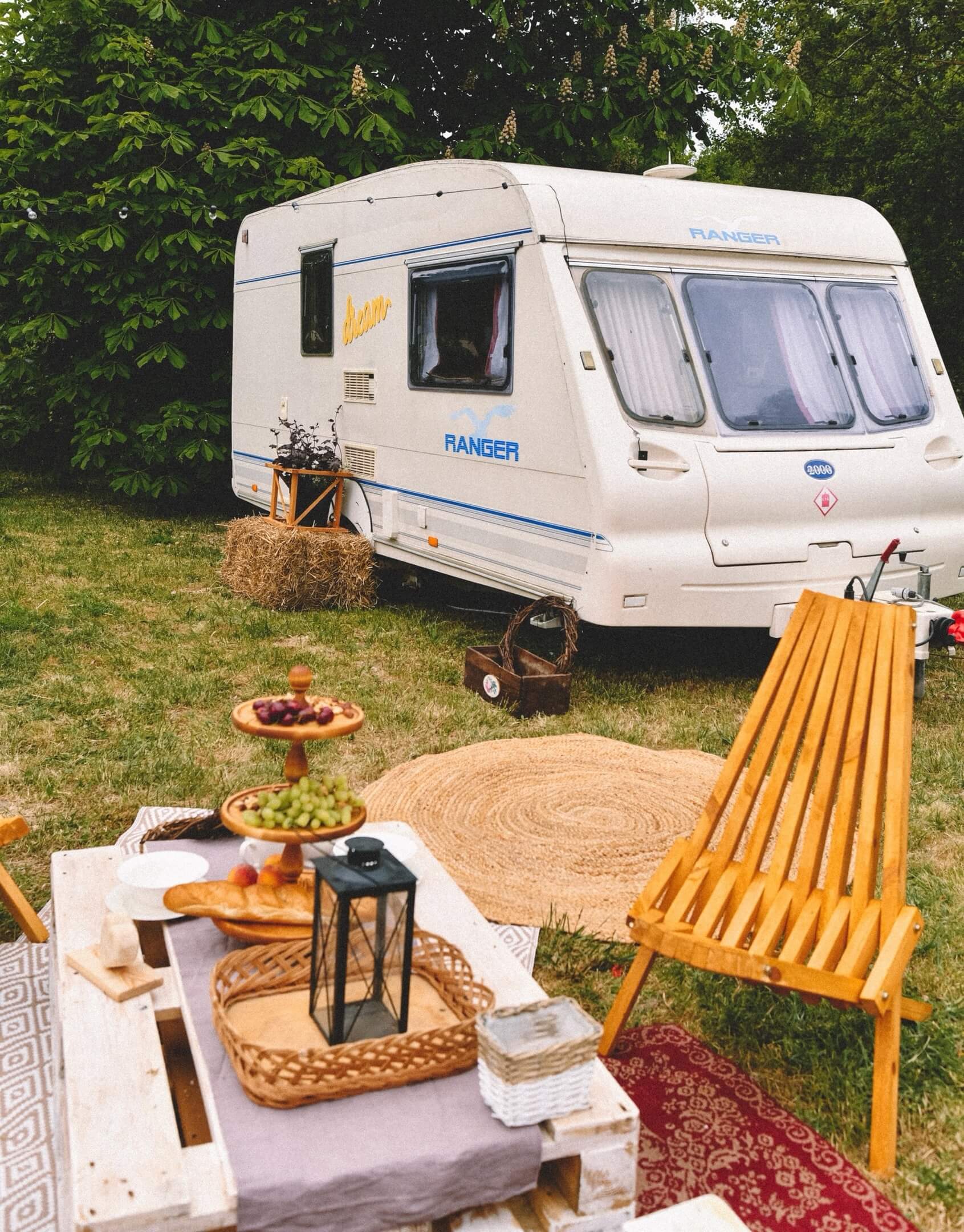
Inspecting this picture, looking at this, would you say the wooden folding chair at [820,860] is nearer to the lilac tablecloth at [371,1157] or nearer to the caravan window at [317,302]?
the lilac tablecloth at [371,1157]

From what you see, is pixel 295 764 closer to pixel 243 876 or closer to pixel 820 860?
pixel 243 876

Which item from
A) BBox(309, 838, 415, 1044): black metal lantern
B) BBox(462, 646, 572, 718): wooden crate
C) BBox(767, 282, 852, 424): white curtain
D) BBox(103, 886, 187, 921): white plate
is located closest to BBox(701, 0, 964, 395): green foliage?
BBox(767, 282, 852, 424): white curtain

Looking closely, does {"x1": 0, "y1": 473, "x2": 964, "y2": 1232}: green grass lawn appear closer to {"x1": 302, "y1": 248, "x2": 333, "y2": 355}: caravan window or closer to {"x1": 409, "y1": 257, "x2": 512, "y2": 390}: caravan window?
{"x1": 409, "y1": 257, "x2": 512, "y2": 390}: caravan window

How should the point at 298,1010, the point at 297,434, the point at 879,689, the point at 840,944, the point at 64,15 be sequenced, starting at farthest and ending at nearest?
the point at 64,15, the point at 297,434, the point at 879,689, the point at 840,944, the point at 298,1010

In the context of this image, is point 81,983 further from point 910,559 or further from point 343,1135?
point 910,559

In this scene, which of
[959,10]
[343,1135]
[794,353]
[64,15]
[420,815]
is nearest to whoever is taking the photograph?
[343,1135]

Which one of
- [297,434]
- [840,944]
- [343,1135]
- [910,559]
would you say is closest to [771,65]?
[297,434]

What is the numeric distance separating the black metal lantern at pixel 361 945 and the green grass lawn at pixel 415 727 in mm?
1094

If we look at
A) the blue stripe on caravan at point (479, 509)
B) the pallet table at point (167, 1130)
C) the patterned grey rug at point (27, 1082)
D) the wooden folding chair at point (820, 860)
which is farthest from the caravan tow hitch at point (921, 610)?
the pallet table at point (167, 1130)

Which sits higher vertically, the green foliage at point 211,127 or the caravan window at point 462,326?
the green foliage at point 211,127

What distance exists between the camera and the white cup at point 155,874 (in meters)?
2.83

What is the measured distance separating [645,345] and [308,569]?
2921mm

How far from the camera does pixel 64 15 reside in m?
11.1

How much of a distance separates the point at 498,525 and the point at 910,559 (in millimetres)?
2263
